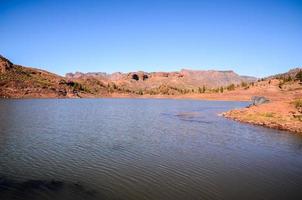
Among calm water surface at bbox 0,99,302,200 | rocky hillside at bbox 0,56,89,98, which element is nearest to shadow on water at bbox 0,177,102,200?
calm water surface at bbox 0,99,302,200

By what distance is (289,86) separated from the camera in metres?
169

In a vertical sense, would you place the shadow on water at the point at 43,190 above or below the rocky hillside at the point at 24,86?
below

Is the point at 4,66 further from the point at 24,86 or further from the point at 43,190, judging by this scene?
the point at 43,190

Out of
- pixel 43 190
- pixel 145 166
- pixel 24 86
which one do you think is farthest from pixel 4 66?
pixel 43 190

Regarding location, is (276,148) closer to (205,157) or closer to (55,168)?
(205,157)

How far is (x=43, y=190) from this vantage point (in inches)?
714

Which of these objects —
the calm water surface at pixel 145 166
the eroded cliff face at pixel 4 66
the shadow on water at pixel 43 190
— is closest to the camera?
the shadow on water at pixel 43 190

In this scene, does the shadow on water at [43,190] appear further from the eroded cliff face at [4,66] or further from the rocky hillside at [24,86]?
the eroded cliff face at [4,66]

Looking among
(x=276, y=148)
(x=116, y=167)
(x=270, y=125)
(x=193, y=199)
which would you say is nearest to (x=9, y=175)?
(x=116, y=167)

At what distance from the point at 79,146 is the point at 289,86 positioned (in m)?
164

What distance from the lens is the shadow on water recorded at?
17.2 m

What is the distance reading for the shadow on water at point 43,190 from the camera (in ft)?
56.4

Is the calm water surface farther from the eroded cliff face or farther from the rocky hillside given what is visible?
the eroded cliff face

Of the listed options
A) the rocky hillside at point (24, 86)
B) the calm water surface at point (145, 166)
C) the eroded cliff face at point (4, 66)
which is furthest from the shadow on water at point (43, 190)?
the eroded cliff face at point (4, 66)
